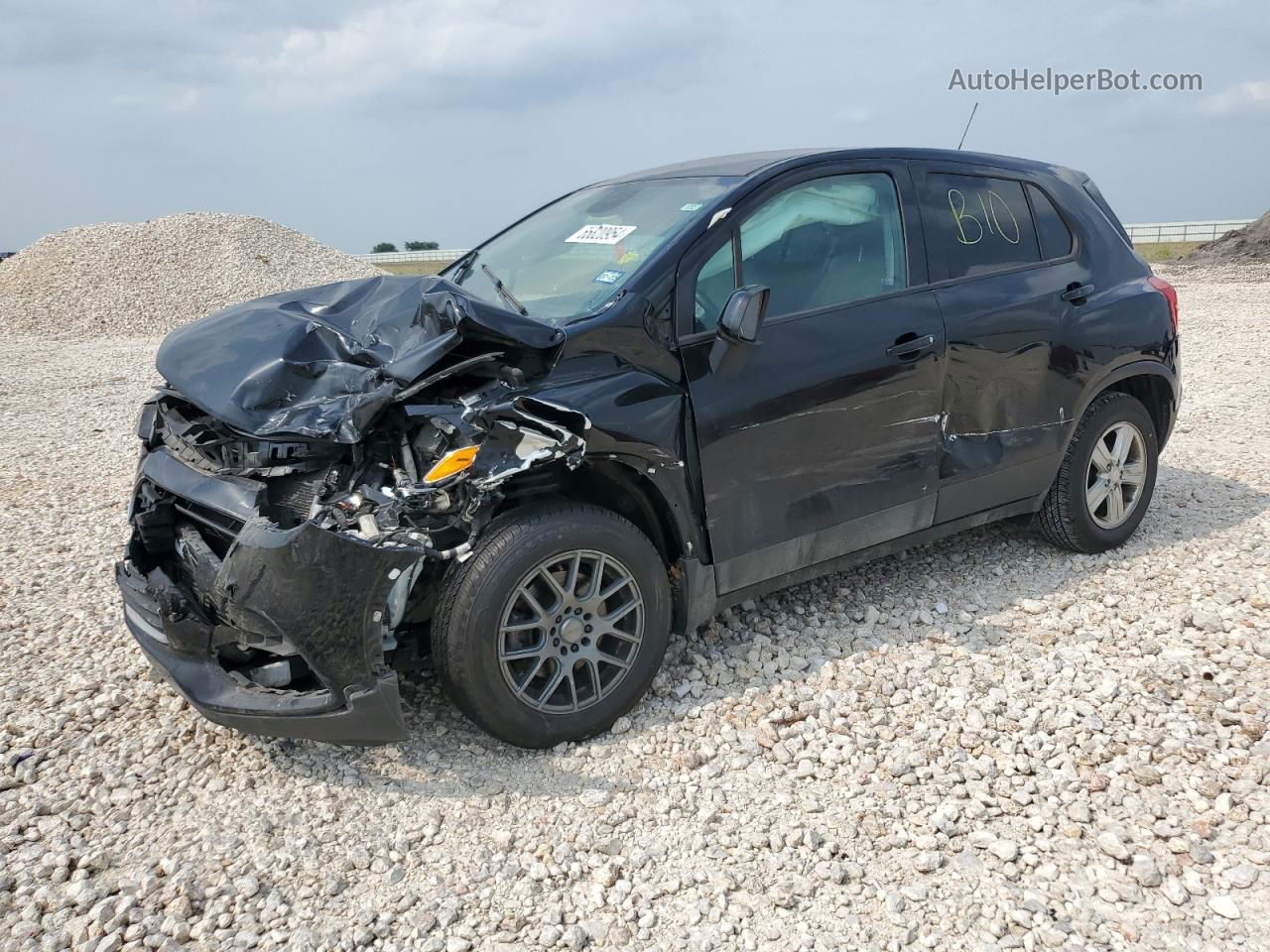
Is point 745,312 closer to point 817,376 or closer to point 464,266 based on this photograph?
point 817,376

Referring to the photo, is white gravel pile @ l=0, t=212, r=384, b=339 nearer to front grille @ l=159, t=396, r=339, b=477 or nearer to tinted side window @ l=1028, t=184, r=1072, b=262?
front grille @ l=159, t=396, r=339, b=477

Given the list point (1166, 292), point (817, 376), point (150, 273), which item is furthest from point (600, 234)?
point (150, 273)

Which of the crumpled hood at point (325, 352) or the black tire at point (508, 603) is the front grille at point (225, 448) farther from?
the black tire at point (508, 603)

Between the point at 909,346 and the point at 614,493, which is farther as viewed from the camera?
the point at 909,346

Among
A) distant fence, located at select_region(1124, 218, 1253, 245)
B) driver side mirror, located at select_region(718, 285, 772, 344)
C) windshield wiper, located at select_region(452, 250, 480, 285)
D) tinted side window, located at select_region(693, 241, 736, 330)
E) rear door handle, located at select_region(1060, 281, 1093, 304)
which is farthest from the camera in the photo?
distant fence, located at select_region(1124, 218, 1253, 245)

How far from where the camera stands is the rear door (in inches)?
166

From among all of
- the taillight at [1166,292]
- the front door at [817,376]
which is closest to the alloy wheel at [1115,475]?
the taillight at [1166,292]

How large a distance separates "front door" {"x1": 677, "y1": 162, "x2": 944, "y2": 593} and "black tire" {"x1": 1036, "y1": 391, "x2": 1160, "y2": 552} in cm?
101

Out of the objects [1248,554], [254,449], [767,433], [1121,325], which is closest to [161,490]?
[254,449]

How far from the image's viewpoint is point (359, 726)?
9.70 ft

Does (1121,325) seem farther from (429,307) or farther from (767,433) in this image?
(429,307)

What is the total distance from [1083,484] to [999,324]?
109 centimetres

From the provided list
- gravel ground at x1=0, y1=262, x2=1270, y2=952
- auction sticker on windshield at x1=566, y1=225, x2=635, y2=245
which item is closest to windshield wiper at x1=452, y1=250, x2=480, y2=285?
auction sticker on windshield at x1=566, y1=225, x2=635, y2=245

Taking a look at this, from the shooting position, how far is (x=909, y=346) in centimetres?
398
